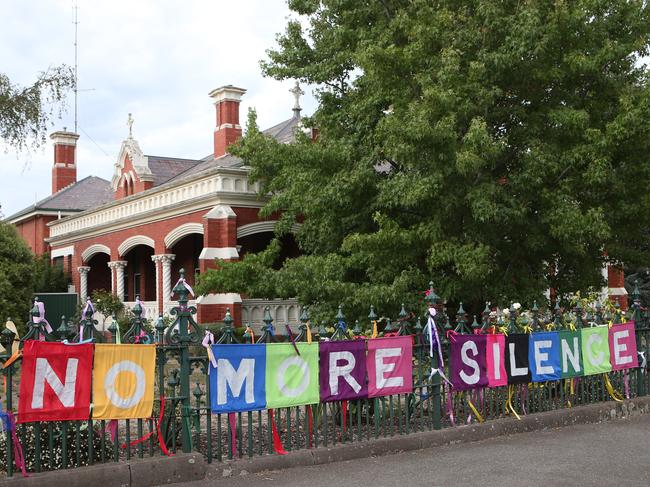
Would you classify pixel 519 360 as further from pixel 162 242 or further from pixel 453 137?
pixel 162 242

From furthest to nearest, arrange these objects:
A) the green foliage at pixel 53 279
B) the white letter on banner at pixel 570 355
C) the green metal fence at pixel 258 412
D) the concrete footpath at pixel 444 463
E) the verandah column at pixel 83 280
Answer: the green foliage at pixel 53 279
the verandah column at pixel 83 280
the white letter on banner at pixel 570 355
the concrete footpath at pixel 444 463
the green metal fence at pixel 258 412

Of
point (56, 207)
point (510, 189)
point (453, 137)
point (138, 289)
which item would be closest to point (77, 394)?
point (453, 137)

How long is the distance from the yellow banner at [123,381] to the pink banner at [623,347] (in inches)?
255

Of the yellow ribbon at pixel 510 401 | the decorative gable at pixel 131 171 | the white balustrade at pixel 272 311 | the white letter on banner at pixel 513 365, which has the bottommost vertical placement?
the yellow ribbon at pixel 510 401

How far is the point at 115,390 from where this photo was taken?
20.6 ft

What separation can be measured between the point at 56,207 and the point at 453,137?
2786cm

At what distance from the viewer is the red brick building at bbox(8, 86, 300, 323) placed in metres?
19.9

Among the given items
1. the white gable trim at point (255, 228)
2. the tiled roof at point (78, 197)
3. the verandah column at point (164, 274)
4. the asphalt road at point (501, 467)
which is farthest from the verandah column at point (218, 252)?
the tiled roof at point (78, 197)

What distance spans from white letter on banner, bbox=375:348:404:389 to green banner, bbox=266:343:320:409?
2.52 ft

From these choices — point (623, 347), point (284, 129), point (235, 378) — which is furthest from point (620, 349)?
point (284, 129)

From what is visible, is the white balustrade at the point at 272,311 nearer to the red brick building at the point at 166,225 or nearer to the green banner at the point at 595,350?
the red brick building at the point at 166,225

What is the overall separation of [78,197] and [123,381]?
33.7 metres

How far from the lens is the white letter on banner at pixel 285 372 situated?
279 inches

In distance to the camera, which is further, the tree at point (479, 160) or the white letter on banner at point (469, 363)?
the tree at point (479, 160)
